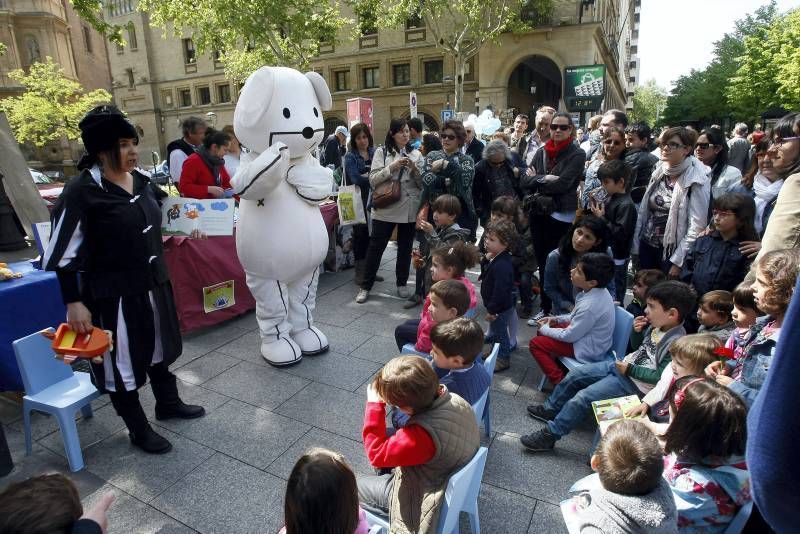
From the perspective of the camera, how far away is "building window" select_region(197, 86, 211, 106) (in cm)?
3409

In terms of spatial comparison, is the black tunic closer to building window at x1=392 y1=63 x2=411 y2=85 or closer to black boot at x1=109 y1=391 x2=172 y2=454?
black boot at x1=109 y1=391 x2=172 y2=454

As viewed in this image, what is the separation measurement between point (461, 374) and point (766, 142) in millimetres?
3901

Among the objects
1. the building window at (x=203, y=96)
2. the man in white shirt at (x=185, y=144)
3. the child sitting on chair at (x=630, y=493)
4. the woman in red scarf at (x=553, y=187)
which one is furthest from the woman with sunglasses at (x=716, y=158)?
the building window at (x=203, y=96)

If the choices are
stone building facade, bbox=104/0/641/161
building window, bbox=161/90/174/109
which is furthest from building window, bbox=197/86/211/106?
building window, bbox=161/90/174/109

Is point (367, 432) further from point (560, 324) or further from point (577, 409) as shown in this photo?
point (560, 324)

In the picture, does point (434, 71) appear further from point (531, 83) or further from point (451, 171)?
point (451, 171)

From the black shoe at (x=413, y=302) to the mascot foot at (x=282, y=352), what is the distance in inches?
62.7

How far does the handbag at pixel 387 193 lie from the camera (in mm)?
4969

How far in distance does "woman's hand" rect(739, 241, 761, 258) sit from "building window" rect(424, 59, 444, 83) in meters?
25.4

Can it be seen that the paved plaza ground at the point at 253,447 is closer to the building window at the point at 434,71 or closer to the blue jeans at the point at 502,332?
the blue jeans at the point at 502,332

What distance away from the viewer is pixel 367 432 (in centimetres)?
191

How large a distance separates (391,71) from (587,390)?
27614 mm

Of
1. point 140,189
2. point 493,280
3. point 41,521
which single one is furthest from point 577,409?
point 140,189

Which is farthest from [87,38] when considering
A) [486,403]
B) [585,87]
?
[486,403]
